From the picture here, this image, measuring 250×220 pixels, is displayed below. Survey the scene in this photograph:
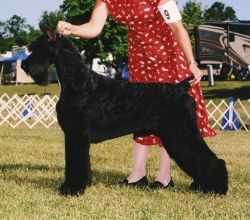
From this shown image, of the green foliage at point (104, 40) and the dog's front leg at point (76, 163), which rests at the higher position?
the dog's front leg at point (76, 163)

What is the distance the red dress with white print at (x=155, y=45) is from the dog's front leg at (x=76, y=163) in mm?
1072

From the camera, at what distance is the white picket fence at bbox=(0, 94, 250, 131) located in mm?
14516

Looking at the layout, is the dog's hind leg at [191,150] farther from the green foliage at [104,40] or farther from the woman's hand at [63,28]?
the green foliage at [104,40]

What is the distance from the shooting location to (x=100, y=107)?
4512 millimetres

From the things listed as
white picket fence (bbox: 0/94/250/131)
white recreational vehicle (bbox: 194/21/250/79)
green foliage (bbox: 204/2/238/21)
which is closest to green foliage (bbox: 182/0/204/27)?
white recreational vehicle (bbox: 194/21/250/79)

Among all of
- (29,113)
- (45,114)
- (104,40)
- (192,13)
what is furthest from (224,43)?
(192,13)

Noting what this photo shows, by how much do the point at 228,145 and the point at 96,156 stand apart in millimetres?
3071

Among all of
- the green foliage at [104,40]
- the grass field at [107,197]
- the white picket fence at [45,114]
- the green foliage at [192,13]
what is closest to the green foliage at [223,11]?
the green foliage at [192,13]

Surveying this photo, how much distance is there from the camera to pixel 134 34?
17.1 ft

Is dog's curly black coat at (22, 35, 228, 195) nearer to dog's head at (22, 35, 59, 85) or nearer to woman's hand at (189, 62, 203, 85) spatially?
dog's head at (22, 35, 59, 85)

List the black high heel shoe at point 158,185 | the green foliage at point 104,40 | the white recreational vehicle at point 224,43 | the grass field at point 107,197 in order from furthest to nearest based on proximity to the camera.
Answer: the green foliage at point 104,40
the white recreational vehicle at point 224,43
the black high heel shoe at point 158,185
the grass field at point 107,197

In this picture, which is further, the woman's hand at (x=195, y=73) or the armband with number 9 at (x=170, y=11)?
the armband with number 9 at (x=170, y=11)

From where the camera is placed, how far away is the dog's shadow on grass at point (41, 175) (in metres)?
5.44

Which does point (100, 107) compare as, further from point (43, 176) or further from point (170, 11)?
point (43, 176)
